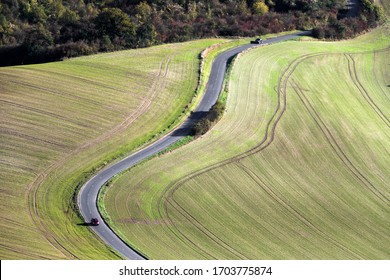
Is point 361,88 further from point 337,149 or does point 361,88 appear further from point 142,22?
point 142,22

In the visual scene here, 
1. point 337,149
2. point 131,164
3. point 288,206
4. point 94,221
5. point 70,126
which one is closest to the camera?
point 94,221

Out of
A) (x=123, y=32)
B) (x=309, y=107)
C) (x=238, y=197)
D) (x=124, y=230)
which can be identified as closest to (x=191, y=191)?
(x=238, y=197)

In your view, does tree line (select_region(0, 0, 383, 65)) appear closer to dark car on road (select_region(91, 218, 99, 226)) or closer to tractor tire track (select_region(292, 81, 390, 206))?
tractor tire track (select_region(292, 81, 390, 206))

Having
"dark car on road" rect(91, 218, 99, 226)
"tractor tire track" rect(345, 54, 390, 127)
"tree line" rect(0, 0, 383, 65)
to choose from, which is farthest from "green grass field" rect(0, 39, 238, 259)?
"tractor tire track" rect(345, 54, 390, 127)

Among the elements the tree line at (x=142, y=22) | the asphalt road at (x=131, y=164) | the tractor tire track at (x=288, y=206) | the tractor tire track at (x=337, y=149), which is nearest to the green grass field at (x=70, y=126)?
the asphalt road at (x=131, y=164)

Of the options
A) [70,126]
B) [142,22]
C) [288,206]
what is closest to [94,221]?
[70,126]

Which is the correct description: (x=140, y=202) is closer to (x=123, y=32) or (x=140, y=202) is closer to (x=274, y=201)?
(x=274, y=201)
